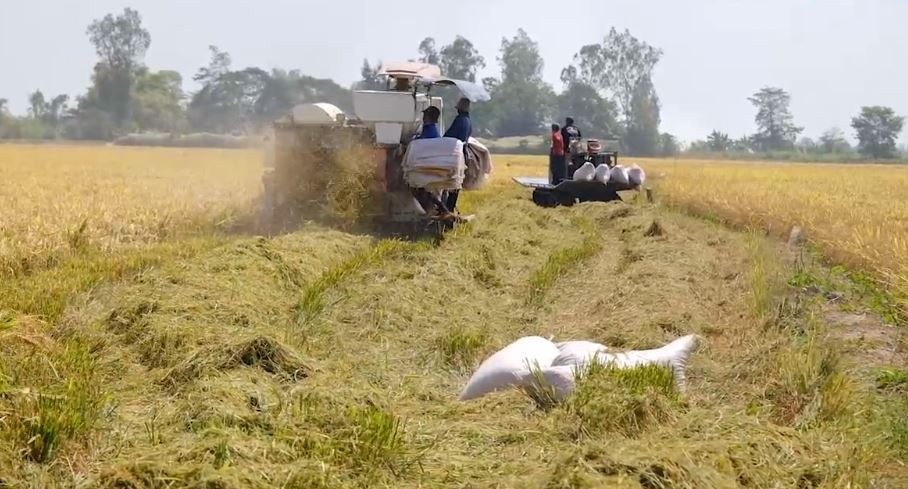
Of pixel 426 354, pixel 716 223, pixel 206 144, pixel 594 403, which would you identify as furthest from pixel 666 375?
pixel 206 144

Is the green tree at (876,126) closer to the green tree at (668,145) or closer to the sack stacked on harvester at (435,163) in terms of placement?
the green tree at (668,145)

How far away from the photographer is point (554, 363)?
499cm

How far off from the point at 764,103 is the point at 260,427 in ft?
372

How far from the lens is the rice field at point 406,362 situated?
3.50m

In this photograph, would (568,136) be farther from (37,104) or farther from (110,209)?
(37,104)

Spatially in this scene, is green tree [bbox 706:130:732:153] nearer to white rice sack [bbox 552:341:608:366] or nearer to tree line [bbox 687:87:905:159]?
tree line [bbox 687:87:905:159]

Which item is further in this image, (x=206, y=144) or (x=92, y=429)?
(x=206, y=144)

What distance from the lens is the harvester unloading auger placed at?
1108 centimetres

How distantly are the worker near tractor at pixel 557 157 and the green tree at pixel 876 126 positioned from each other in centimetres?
7845

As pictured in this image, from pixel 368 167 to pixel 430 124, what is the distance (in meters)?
1.00

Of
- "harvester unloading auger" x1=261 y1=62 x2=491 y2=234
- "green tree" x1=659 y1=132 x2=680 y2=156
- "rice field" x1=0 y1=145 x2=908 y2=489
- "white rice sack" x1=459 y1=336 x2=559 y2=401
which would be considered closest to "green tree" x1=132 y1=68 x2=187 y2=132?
"green tree" x1=659 y1=132 x2=680 y2=156

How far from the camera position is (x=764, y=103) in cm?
10856

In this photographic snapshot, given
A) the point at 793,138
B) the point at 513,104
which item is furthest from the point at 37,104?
the point at 793,138

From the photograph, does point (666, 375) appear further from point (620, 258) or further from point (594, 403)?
point (620, 258)
